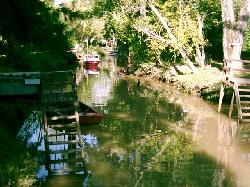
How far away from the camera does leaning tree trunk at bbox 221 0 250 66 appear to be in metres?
29.6

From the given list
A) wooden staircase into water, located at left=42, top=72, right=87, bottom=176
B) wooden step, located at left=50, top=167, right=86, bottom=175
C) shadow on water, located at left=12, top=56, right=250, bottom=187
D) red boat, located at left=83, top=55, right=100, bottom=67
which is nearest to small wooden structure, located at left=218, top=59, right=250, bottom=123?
shadow on water, located at left=12, top=56, right=250, bottom=187

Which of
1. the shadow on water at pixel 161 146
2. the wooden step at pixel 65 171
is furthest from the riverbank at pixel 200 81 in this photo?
the wooden step at pixel 65 171

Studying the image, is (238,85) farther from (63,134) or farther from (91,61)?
(91,61)

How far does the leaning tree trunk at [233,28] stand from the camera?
29625 mm

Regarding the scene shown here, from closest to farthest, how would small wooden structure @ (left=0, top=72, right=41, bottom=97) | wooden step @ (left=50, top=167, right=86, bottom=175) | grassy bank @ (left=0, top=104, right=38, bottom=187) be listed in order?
1. grassy bank @ (left=0, top=104, right=38, bottom=187)
2. wooden step @ (left=50, top=167, right=86, bottom=175)
3. small wooden structure @ (left=0, top=72, right=41, bottom=97)

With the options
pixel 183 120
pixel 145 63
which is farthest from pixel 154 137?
pixel 145 63

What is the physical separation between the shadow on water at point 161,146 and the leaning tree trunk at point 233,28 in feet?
14.4

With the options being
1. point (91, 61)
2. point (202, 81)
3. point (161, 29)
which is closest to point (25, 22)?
point (202, 81)

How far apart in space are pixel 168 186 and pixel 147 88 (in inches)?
858

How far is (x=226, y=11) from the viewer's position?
30344 mm

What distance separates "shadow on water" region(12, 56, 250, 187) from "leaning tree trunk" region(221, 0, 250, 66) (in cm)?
440

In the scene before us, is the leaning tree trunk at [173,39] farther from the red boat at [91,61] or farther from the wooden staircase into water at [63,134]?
the red boat at [91,61]

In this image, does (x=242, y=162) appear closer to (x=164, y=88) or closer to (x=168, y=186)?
(x=168, y=186)

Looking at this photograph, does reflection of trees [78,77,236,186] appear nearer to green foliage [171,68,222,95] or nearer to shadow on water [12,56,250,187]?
shadow on water [12,56,250,187]
